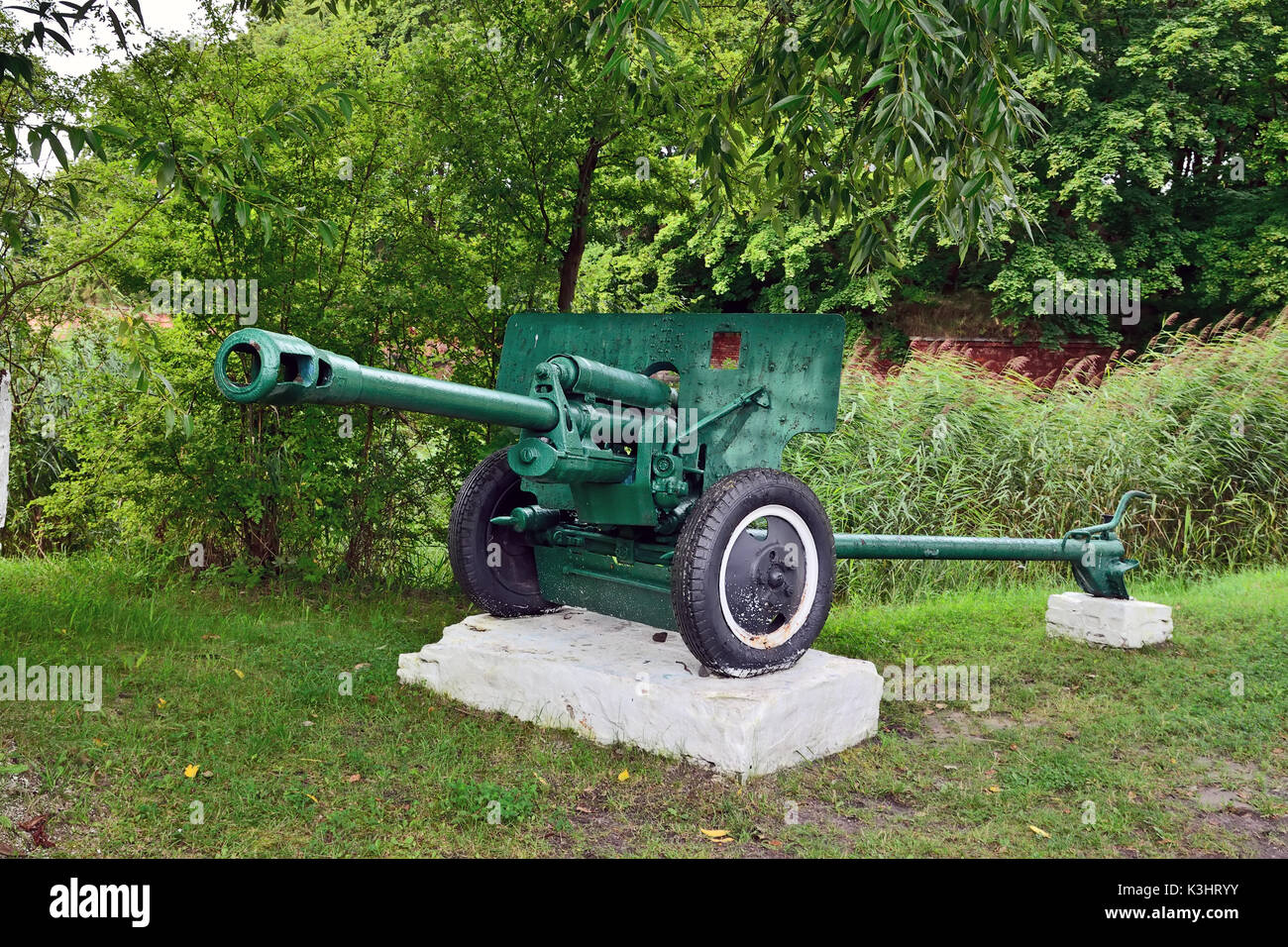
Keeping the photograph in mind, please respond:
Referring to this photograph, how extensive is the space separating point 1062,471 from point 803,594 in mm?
4480

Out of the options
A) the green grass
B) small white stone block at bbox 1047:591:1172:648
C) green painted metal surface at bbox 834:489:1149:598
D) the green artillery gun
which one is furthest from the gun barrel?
small white stone block at bbox 1047:591:1172:648

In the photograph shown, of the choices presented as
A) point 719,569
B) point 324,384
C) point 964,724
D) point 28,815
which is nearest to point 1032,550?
point 964,724

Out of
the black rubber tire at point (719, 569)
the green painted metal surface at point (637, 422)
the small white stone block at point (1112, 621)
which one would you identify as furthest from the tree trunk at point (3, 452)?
the small white stone block at point (1112, 621)

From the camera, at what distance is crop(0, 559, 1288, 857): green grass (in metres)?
3.44

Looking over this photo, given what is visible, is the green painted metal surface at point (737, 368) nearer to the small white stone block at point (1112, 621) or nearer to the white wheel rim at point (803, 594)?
the white wheel rim at point (803, 594)

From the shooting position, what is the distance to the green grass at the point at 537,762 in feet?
11.3

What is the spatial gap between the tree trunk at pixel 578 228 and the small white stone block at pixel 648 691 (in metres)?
2.65

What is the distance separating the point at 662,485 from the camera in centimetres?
437

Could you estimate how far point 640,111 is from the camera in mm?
6359

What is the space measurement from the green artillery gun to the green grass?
66 centimetres

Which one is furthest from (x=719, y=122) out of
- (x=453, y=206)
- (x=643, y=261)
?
(x=643, y=261)

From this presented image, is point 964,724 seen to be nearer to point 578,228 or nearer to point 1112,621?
point 1112,621

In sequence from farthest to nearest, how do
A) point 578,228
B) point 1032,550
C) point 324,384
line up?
point 578,228, point 1032,550, point 324,384
